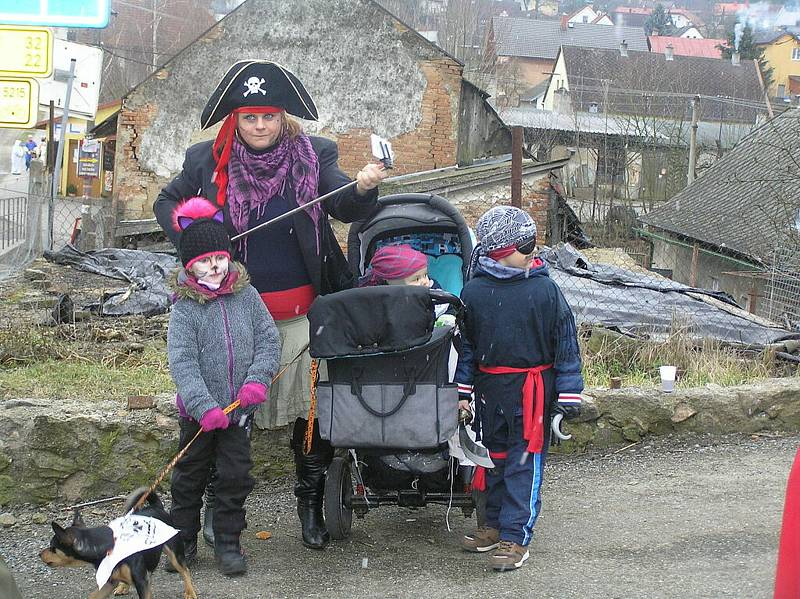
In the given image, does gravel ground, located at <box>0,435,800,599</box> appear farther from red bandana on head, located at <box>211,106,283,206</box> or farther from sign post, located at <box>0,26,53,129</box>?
sign post, located at <box>0,26,53,129</box>

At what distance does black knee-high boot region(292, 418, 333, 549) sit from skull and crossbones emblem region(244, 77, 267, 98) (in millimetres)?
1517

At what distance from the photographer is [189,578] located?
4.12 metres

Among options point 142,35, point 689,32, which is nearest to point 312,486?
point 142,35

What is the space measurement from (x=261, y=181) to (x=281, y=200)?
0.12 meters

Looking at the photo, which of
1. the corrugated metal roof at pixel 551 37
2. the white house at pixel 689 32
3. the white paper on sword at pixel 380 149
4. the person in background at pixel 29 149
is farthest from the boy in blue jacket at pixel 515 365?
the white house at pixel 689 32

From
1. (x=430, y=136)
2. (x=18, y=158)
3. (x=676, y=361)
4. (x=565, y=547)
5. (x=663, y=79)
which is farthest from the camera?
(x=663, y=79)

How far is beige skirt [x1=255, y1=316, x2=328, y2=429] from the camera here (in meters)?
4.70

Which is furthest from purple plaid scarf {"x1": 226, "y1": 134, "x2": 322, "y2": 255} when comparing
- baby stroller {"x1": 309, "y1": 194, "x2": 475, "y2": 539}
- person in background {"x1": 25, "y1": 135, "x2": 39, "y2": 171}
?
person in background {"x1": 25, "y1": 135, "x2": 39, "y2": 171}

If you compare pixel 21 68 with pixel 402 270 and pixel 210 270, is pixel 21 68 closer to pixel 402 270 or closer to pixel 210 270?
pixel 210 270

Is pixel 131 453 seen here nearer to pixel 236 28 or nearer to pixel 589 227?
pixel 236 28

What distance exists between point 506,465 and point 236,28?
1862 cm

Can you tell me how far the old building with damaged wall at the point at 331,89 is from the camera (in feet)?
70.1

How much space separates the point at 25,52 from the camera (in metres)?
4.80

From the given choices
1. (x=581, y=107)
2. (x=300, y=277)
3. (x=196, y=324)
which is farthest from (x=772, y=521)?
(x=581, y=107)
